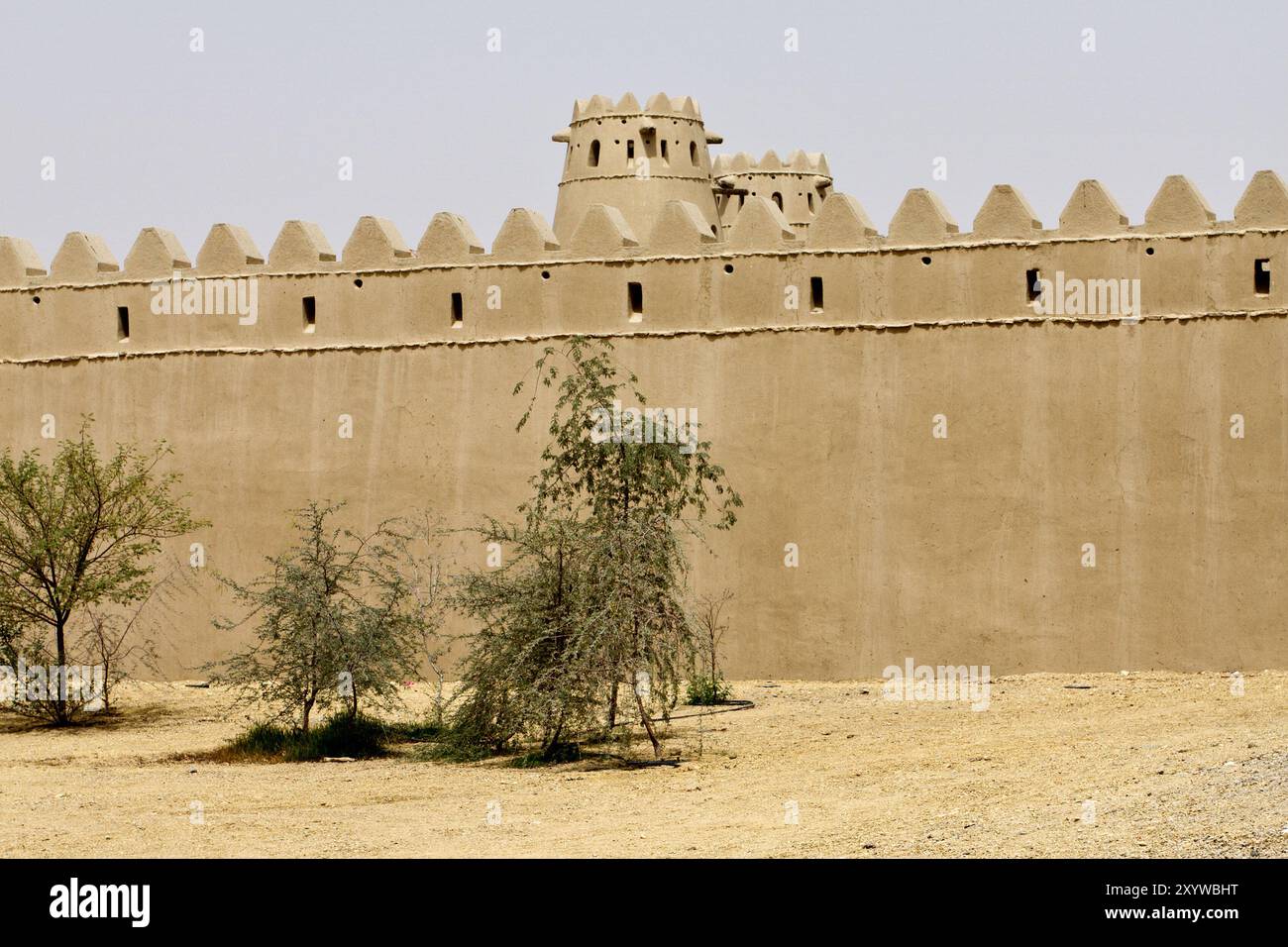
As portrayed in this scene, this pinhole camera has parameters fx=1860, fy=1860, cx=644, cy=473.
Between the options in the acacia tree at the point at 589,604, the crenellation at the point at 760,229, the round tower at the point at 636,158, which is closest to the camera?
the acacia tree at the point at 589,604

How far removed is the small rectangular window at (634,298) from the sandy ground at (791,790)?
172 inches

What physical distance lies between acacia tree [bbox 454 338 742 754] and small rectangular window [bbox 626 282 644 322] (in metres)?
A: 3.70

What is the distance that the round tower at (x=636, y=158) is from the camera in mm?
23953

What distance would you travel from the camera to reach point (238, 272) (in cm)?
2016

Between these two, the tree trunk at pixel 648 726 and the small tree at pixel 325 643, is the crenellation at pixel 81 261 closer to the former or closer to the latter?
the small tree at pixel 325 643

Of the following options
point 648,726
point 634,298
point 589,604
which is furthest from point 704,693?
point 634,298

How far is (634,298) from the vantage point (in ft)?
61.9

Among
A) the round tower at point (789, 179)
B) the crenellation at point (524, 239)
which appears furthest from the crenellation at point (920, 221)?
the round tower at point (789, 179)

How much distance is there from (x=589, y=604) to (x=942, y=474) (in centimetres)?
491

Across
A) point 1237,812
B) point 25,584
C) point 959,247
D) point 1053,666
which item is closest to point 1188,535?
point 1053,666

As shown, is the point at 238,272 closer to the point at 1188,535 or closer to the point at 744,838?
the point at 1188,535

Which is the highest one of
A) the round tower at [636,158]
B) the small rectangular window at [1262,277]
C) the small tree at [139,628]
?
the round tower at [636,158]

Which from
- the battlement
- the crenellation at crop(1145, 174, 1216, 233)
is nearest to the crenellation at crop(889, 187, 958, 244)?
the battlement

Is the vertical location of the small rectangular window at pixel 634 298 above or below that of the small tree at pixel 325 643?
above
